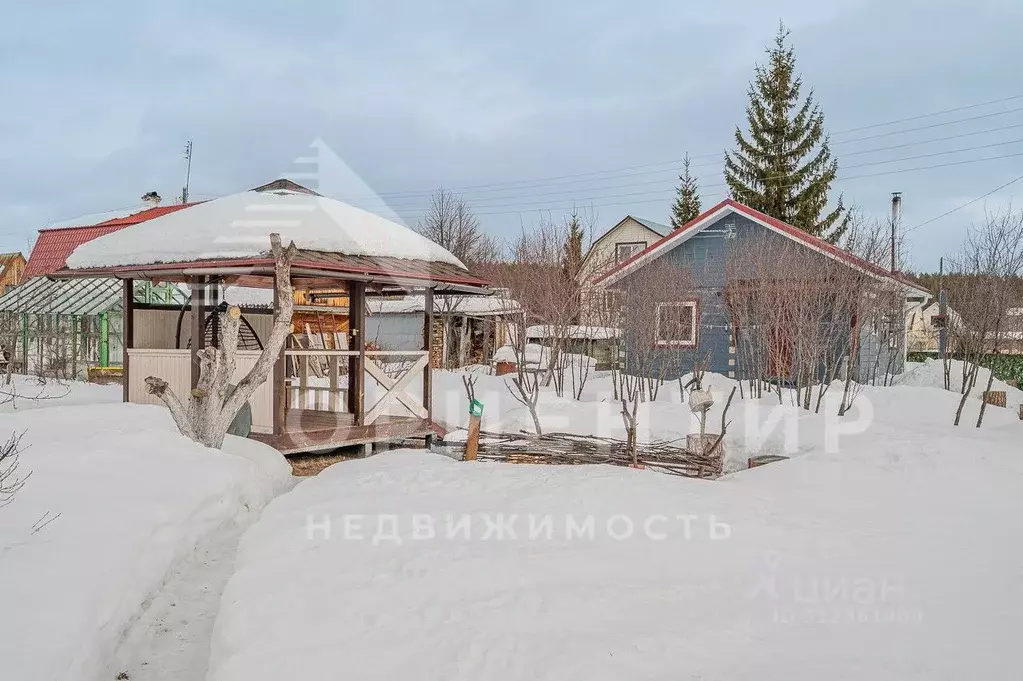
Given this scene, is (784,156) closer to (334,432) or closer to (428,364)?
(428,364)

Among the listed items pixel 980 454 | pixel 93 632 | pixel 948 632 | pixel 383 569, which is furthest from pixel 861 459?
pixel 93 632

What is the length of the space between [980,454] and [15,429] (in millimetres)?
10167

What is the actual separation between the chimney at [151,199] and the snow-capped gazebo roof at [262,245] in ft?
69.6

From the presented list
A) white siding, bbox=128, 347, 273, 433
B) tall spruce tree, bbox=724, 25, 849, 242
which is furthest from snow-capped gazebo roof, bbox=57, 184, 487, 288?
tall spruce tree, bbox=724, 25, 849, 242

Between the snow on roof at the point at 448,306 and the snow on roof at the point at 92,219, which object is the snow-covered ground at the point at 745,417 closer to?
the snow on roof at the point at 448,306

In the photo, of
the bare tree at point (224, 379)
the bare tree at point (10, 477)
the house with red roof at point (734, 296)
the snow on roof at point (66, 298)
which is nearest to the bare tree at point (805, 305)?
the house with red roof at point (734, 296)

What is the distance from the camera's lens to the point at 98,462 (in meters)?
6.47

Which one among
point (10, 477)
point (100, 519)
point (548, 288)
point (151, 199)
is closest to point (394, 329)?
point (151, 199)

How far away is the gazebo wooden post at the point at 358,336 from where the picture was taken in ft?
32.4

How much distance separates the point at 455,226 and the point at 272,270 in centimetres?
2391

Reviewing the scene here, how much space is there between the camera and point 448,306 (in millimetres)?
24453

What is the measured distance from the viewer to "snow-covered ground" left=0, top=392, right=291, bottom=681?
3887 millimetres

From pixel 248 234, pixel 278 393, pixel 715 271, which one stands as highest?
pixel 715 271

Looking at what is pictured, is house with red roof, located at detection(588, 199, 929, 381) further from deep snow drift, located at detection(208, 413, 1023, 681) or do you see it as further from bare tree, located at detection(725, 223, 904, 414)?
deep snow drift, located at detection(208, 413, 1023, 681)
